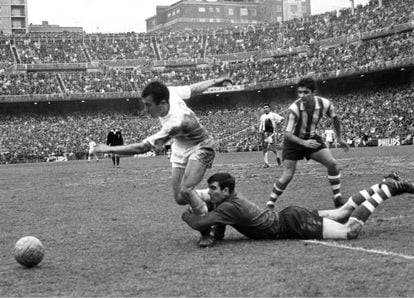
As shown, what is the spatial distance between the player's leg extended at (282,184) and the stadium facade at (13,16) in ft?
333

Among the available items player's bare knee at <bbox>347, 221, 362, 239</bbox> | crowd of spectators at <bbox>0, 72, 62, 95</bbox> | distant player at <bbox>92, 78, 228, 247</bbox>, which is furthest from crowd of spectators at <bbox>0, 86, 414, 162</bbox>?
player's bare knee at <bbox>347, 221, 362, 239</bbox>

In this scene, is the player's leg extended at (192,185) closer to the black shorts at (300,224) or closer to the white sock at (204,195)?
the white sock at (204,195)

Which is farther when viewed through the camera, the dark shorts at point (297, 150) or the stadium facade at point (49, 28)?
the stadium facade at point (49, 28)

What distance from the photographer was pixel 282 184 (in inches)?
386

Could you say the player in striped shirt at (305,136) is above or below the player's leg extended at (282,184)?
above

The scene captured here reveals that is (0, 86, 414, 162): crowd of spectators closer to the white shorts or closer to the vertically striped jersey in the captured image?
the vertically striped jersey

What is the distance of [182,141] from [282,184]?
275cm

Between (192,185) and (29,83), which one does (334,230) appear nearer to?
(192,185)

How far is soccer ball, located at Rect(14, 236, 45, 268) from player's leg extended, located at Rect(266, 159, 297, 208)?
4460 mm

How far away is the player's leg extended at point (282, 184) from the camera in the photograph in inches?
382

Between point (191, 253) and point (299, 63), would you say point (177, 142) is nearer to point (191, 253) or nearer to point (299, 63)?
point (191, 253)

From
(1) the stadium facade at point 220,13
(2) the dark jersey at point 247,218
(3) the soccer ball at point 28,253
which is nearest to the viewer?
(3) the soccer ball at point 28,253

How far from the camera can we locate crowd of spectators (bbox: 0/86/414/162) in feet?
162

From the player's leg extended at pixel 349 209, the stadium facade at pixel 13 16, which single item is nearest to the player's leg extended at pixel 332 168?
the player's leg extended at pixel 349 209
